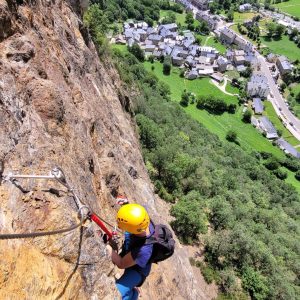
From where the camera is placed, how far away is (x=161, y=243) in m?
9.39

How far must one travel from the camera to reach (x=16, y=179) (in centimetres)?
983

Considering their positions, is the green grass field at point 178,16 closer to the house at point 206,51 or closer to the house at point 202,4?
the house at point 202,4

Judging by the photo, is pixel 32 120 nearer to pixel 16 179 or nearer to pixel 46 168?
pixel 46 168

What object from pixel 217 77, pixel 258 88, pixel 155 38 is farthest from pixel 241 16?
pixel 258 88

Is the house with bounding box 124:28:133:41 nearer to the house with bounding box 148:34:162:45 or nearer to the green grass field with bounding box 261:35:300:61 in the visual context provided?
the house with bounding box 148:34:162:45

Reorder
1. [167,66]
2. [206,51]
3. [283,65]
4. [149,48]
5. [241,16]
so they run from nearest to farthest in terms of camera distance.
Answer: [167,66] → [149,48] → [283,65] → [206,51] → [241,16]

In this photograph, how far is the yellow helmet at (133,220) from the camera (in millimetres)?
8898

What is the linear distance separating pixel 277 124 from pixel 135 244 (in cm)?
9427

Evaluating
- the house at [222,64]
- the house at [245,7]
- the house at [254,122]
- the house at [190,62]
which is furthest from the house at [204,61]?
the house at [245,7]

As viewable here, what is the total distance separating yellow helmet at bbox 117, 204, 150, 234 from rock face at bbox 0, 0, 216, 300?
6.47ft

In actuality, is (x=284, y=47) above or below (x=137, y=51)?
above

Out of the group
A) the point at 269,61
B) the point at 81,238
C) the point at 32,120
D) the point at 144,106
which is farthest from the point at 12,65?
the point at 269,61

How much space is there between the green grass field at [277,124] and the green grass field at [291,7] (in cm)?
8287

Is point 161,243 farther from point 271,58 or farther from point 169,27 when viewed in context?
point 169,27
